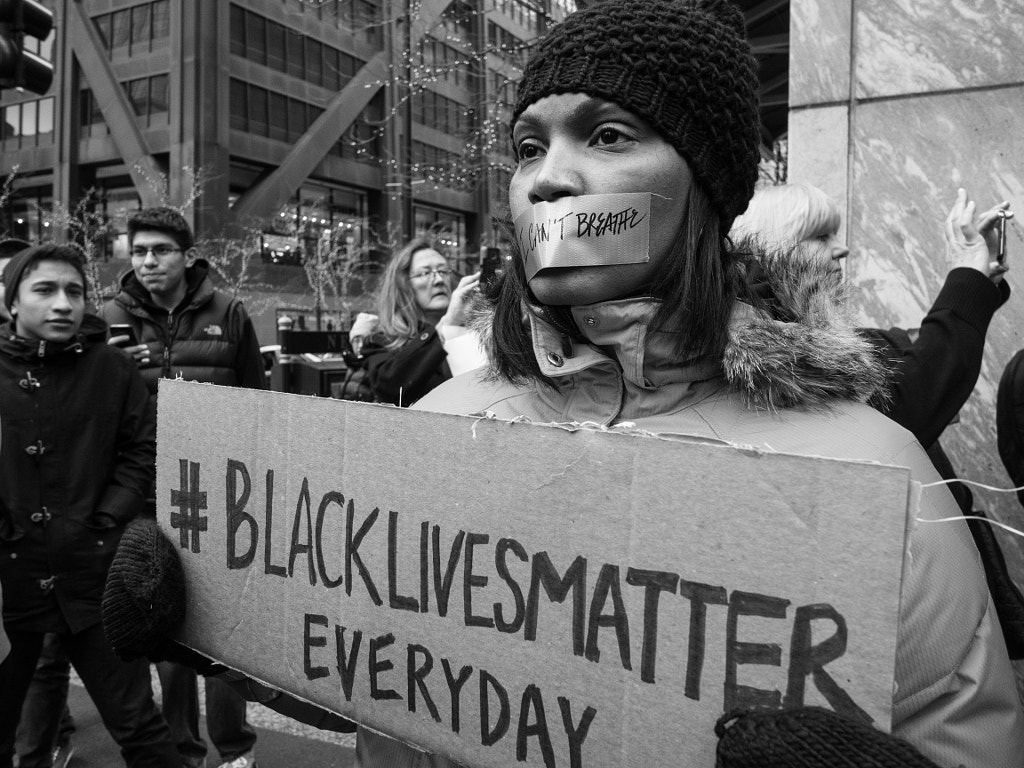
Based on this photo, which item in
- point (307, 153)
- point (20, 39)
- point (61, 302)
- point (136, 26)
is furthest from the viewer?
point (307, 153)

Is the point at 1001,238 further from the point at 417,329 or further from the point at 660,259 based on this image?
the point at 417,329

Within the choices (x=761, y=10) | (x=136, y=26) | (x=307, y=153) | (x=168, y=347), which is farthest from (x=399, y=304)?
(x=136, y=26)

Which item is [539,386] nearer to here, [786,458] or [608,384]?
[608,384]

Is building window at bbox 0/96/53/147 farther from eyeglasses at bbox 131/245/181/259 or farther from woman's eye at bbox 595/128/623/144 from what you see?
woman's eye at bbox 595/128/623/144

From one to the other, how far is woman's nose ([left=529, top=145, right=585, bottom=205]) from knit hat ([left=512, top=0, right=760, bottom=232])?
11cm

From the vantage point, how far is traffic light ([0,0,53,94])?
5.38 metres

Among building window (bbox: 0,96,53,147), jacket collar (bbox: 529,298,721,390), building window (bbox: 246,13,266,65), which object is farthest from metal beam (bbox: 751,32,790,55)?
building window (bbox: 0,96,53,147)

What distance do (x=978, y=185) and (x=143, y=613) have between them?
356 cm

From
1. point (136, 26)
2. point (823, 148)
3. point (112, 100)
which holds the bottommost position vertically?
point (823, 148)

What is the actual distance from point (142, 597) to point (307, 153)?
136 ft

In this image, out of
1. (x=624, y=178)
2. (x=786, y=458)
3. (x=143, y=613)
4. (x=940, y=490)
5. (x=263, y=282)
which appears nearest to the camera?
(x=786, y=458)

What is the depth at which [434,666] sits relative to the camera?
1.19 meters

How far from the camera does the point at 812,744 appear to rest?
87 centimetres

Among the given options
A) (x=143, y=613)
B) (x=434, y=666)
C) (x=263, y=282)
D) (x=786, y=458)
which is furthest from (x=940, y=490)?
(x=263, y=282)
